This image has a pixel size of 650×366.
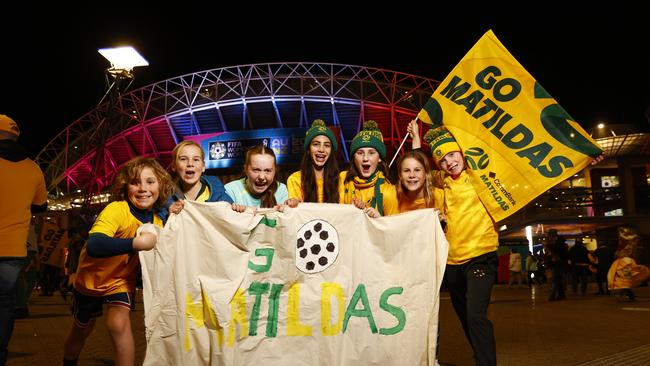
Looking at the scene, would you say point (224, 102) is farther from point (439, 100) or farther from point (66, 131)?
point (439, 100)

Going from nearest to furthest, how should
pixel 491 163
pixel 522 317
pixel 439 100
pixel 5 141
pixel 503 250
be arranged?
pixel 5 141 < pixel 491 163 < pixel 439 100 < pixel 522 317 < pixel 503 250

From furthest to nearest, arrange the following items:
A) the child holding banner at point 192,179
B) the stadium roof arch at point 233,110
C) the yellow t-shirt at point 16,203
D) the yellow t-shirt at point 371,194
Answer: the stadium roof arch at point 233,110, the yellow t-shirt at point 371,194, the child holding banner at point 192,179, the yellow t-shirt at point 16,203

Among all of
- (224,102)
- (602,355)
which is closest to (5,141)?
(602,355)

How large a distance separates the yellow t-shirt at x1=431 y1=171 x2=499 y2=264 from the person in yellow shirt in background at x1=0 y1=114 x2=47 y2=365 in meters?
3.51

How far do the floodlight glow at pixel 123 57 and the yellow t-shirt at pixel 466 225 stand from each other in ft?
40.6

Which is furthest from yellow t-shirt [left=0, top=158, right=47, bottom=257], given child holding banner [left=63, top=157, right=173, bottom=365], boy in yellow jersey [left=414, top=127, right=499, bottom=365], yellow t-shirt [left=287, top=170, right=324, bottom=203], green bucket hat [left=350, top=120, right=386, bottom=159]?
boy in yellow jersey [left=414, top=127, right=499, bottom=365]

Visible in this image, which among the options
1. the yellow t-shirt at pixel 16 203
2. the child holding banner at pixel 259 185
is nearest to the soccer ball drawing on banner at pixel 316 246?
the child holding banner at pixel 259 185

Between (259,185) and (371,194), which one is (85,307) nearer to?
(259,185)

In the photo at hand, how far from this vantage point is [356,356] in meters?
3.93

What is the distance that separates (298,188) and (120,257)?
178 centimetres

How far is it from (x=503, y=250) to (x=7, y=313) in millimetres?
23131

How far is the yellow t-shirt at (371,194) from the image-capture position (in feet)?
16.3

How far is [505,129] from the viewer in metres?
5.02

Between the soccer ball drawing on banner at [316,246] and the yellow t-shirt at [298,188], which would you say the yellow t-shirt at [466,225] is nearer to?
the soccer ball drawing on banner at [316,246]
